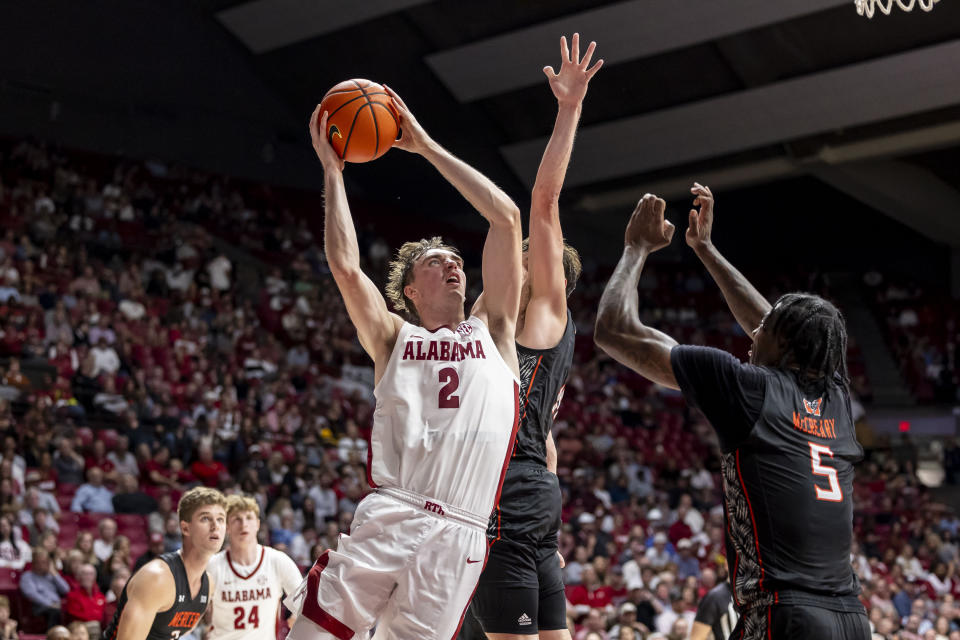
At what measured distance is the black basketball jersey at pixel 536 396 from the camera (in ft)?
13.1

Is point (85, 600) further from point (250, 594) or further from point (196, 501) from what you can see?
point (196, 501)

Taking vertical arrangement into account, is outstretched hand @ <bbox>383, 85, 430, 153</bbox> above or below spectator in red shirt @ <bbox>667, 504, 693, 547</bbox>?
above

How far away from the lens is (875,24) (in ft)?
54.2

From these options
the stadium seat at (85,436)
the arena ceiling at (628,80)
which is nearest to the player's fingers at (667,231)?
the stadium seat at (85,436)

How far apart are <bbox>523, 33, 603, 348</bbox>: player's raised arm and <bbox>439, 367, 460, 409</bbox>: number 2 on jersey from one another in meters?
0.69

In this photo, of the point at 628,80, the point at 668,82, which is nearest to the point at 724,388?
the point at 668,82

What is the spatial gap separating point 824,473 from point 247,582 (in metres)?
4.12

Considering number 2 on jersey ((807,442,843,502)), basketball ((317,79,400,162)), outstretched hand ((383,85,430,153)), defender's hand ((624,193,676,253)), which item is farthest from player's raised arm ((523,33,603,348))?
number 2 on jersey ((807,442,843,502))

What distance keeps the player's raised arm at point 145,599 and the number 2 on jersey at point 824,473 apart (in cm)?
375

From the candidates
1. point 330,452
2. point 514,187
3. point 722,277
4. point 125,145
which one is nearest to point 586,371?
point 514,187

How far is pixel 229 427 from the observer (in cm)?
1317

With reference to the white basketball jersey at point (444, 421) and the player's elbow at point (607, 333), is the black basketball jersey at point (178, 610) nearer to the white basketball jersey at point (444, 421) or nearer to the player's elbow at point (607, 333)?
the white basketball jersey at point (444, 421)

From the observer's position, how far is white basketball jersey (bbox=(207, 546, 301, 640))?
242 inches

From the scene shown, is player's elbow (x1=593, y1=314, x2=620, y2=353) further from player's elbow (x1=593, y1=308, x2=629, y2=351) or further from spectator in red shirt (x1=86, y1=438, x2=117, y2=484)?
spectator in red shirt (x1=86, y1=438, x2=117, y2=484)
